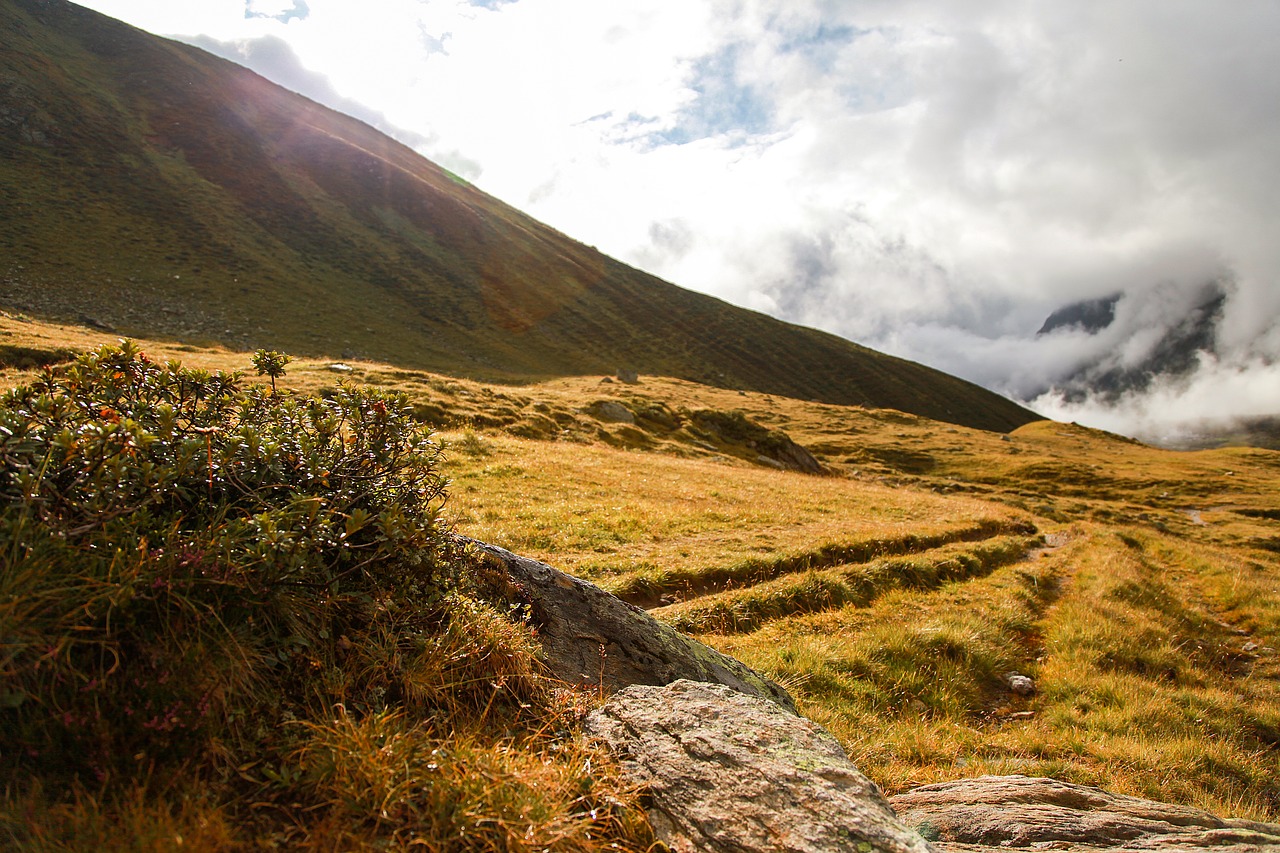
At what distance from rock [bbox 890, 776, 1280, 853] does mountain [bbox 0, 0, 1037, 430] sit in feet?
207

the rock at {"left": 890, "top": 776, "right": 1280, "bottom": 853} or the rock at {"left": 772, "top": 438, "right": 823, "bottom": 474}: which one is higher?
the rock at {"left": 772, "top": 438, "right": 823, "bottom": 474}

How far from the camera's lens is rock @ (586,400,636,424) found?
44.0 m

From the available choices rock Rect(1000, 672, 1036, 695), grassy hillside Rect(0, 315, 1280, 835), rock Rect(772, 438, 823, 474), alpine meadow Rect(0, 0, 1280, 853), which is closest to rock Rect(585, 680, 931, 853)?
alpine meadow Rect(0, 0, 1280, 853)

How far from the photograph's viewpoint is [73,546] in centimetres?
343

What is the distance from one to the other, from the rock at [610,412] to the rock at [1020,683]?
32.8 metres

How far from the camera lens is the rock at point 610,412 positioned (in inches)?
1732

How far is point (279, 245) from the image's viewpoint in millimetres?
85500

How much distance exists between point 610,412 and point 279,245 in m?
68.0

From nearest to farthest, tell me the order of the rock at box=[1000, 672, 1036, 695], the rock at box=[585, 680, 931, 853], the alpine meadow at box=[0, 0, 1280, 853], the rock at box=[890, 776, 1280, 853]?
1. the alpine meadow at box=[0, 0, 1280, 853]
2. the rock at box=[585, 680, 931, 853]
3. the rock at box=[890, 776, 1280, 853]
4. the rock at box=[1000, 672, 1036, 695]

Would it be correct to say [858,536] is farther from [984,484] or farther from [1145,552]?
[984,484]

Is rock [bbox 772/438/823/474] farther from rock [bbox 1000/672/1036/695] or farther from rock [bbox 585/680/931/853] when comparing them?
rock [bbox 585/680/931/853]

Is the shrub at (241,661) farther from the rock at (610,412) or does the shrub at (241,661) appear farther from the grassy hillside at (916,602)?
the rock at (610,412)

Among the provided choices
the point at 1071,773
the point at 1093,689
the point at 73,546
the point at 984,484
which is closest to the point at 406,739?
the point at 73,546

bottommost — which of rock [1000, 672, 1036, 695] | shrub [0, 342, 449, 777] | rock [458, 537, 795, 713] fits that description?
rock [1000, 672, 1036, 695]
